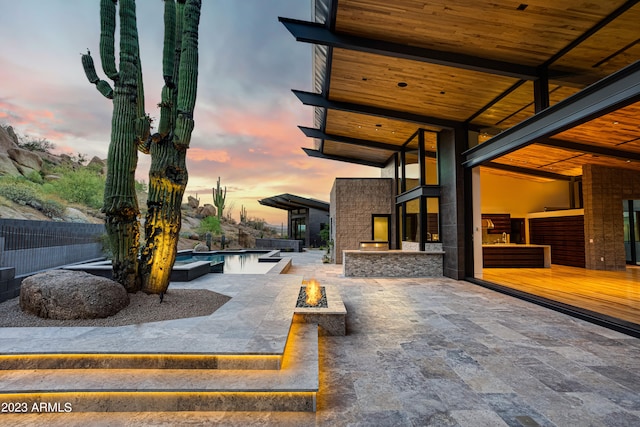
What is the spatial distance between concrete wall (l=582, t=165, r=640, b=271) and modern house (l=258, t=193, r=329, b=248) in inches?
557

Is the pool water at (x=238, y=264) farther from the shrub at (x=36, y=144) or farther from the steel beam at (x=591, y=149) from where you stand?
the shrub at (x=36, y=144)

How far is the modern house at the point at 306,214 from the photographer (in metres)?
21.2

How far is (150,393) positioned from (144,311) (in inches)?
69.2

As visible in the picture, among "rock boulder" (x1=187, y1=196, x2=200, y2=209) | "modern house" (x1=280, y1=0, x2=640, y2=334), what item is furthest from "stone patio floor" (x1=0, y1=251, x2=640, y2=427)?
"rock boulder" (x1=187, y1=196, x2=200, y2=209)

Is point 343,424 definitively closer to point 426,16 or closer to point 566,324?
point 566,324

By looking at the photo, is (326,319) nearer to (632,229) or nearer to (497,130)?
(497,130)

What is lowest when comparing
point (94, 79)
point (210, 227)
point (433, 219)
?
Result: point (210, 227)

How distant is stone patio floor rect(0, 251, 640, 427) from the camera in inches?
79.9

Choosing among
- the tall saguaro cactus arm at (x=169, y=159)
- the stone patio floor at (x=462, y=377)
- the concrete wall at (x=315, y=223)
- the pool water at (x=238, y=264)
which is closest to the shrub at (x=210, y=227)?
the concrete wall at (x=315, y=223)

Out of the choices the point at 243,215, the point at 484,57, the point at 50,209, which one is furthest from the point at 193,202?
the point at 484,57

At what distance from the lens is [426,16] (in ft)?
15.5

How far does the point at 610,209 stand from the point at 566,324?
8663mm

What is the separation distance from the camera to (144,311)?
11.9 ft

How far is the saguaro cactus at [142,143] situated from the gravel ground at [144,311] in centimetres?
27
